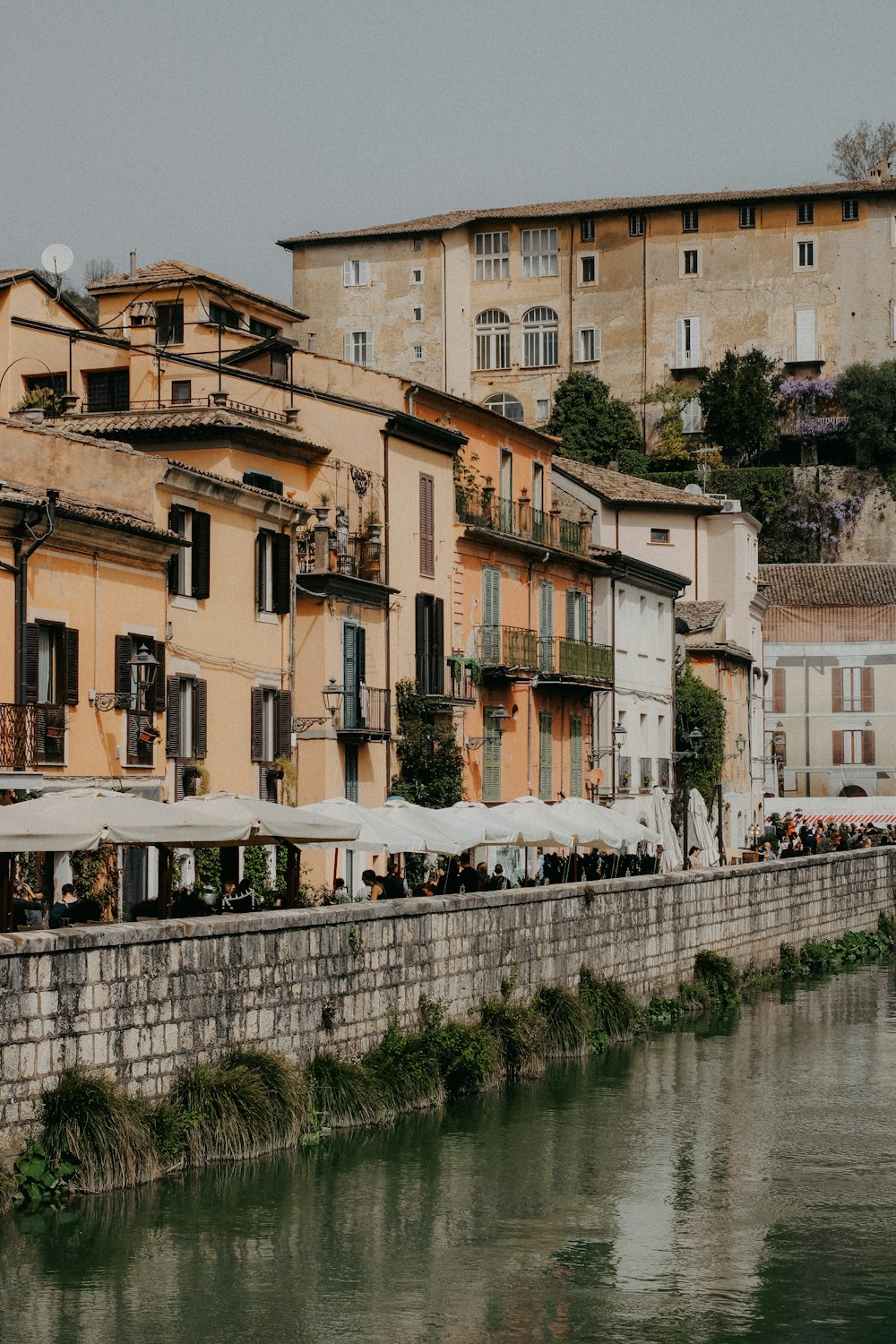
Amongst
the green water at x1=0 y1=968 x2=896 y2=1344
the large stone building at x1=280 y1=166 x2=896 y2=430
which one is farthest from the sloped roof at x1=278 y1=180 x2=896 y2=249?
the green water at x1=0 y1=968 x2=896 y2=1344

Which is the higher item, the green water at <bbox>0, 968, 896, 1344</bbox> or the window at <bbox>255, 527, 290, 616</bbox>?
the window at <bbox>255, 527, 290, 616</bbox>

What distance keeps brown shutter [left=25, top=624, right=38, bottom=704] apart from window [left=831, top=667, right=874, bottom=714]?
50.9 metres

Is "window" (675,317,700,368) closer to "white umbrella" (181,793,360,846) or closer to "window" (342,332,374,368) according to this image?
"window" (342,332,374,368)

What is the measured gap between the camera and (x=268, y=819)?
19203mm

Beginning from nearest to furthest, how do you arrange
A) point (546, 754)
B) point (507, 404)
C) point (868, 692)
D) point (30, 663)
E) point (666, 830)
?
point (30, 663), point (546, 754), point (666, 830), point (868, 692), point (507, 404)

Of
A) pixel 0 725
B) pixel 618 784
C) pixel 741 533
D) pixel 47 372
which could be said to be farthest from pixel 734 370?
pixel 0 725

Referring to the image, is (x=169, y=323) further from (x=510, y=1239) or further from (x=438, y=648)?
(x=510, y=1239)

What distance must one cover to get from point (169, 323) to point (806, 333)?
162 ft

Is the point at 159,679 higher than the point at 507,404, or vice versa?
the point at 507,404

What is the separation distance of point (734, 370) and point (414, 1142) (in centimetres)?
6950

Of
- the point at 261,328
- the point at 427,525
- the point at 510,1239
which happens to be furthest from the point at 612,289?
the point at 510,1239

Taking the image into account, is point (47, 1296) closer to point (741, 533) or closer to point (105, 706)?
point (105, 706)

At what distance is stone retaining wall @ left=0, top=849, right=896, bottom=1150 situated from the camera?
14781 millimetres

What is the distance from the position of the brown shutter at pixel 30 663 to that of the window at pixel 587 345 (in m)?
66.7
